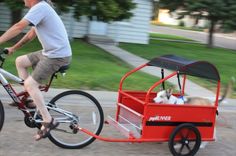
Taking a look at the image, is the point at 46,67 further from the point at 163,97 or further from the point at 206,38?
the point at 206,38

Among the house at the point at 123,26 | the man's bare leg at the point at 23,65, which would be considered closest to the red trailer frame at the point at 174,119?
the man's bare leg at the point at 23,65

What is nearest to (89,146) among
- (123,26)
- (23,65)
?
(23,65)

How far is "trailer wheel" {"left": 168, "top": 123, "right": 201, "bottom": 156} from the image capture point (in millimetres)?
5859

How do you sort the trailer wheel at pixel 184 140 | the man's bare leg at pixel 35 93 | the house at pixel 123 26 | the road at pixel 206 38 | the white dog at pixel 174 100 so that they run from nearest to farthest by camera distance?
the man's bare leg at pixel 35 93 < the trailer wheel at pixel 184 140 < the white dog at pixel 174 100 < the house at pixel 123 26 < the road at pixel 206 38

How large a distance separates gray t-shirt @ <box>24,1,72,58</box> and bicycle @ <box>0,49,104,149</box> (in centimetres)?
23

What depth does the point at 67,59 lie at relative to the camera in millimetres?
5688

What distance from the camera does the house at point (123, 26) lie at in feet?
72.8

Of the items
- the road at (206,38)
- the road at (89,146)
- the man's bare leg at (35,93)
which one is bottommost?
the road at (206,38)

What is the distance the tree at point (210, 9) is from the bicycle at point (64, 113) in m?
18.9

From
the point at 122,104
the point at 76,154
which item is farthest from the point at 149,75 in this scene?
the point at 76,154

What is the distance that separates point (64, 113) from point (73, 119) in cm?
14

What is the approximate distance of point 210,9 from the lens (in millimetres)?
24266

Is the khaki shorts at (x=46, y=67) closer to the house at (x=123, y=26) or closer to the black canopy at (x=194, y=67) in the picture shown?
the black canopy at (x=194, y=67)

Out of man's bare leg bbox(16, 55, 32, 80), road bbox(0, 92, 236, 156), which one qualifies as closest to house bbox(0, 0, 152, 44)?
road bbox(0, 92, 236, 156)
